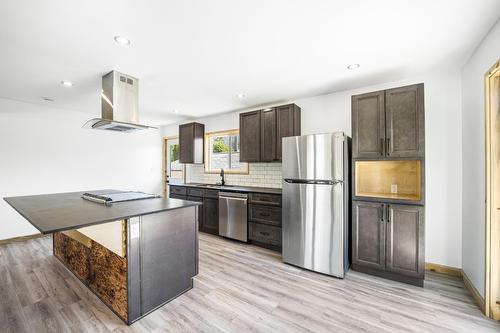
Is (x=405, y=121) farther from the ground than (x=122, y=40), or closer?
closer

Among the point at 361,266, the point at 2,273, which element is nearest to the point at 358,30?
the point at 361,266

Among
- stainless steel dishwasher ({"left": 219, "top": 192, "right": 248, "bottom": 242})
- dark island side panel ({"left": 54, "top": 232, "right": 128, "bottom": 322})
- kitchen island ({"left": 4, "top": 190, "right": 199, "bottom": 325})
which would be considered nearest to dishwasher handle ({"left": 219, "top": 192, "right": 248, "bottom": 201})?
stainless steel dishwasher ({"left": 219, "top": 192, "right": 248, "bottom": 242})

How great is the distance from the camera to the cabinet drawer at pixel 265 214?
3.38m

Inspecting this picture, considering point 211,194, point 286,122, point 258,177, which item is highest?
point 286,122

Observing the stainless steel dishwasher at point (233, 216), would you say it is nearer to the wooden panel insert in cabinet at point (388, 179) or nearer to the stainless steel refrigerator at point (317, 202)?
the stainless steel refrigerator at point (317, 202)

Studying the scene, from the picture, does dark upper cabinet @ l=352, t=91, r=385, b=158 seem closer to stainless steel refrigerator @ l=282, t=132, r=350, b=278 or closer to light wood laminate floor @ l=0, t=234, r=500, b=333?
stainless steel refrigerator @ l=282, t=132, r=350, b=278

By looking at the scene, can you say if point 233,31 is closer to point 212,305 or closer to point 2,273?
point 212,305

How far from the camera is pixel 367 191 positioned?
3.03 metres

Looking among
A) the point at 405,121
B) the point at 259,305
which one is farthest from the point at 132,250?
the point at 405,121

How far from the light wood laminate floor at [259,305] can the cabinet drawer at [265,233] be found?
1.72ft

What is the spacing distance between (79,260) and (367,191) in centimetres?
374

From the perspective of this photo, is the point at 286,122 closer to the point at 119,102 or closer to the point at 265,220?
the point at 265,220

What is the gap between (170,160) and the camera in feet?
21.0

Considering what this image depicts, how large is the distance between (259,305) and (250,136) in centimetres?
265
